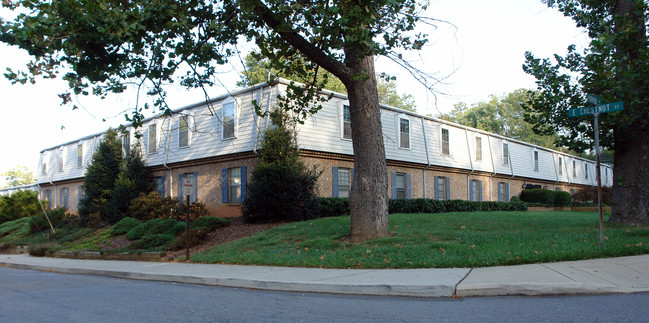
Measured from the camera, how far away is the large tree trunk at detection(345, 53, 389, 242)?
12.2 metres

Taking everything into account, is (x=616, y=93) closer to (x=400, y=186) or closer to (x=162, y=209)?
(x=400, y=186)

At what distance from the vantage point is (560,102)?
13.6 meters

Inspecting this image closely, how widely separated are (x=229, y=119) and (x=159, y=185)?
7.46 m

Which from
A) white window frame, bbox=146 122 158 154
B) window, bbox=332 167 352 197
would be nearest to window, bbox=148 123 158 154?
white window frame, bbox=146 122 158 154

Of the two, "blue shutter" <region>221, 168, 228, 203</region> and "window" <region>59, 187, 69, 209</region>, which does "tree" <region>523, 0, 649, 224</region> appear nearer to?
"blue shutter" <region>221, 168, 228, 203</region>

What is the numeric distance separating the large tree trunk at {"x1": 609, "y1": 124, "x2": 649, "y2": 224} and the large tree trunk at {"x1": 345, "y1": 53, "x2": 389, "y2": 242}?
21.7 feet

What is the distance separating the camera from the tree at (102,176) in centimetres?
2595

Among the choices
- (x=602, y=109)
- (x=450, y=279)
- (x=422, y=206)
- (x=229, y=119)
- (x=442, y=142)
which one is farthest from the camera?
(x=442, y=142)

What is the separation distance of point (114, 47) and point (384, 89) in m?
40.3

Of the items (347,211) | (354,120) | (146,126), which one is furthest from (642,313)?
(146,126)

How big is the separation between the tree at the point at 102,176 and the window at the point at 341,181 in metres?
12.6

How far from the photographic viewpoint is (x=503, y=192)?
3288cm

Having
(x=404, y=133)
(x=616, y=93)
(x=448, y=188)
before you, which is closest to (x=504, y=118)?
(x=448, y=188)

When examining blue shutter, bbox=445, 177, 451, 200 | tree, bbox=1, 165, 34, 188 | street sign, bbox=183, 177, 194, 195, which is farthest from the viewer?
tree, bbox=1, 165, 34, 188
